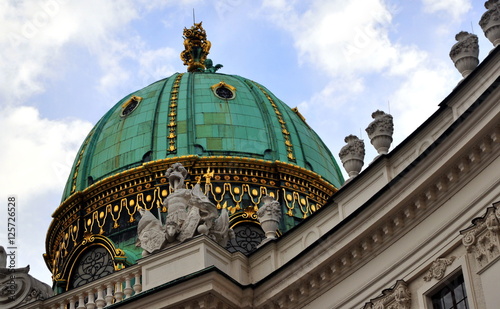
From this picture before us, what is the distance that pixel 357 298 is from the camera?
65.3 ft

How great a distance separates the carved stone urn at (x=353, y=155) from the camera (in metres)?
22.7

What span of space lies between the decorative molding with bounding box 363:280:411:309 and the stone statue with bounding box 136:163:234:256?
443cm

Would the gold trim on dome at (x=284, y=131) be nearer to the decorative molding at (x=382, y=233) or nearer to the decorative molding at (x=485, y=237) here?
the decorative molding at (x=382, y=233)

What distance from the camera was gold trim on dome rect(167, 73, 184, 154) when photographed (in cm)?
3381

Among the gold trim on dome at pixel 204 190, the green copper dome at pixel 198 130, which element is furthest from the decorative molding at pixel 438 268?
the green copper dome at pixel 198 130

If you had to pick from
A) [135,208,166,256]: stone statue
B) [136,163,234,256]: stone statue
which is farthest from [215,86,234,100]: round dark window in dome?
[135,208,166,256]: stone statue

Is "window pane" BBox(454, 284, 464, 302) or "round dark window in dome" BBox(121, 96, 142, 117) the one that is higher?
"round dark window in dome" BBox(121, 96, 142, 117)

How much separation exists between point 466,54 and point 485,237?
13.6ft

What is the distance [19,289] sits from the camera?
24547 millimetres

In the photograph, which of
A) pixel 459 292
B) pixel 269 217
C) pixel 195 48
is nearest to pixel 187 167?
pixel 195 48

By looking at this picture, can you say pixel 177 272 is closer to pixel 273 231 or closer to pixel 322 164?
pixel 273 231

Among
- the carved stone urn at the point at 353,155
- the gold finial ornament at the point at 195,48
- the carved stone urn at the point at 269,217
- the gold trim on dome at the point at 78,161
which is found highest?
the gold finial ornament at the point at 195,48

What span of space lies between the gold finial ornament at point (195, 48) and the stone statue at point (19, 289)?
1630cm

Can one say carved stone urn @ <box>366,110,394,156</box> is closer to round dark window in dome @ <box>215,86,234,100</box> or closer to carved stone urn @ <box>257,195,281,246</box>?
carved stone urn @ <box>257,195,281,246</box>
